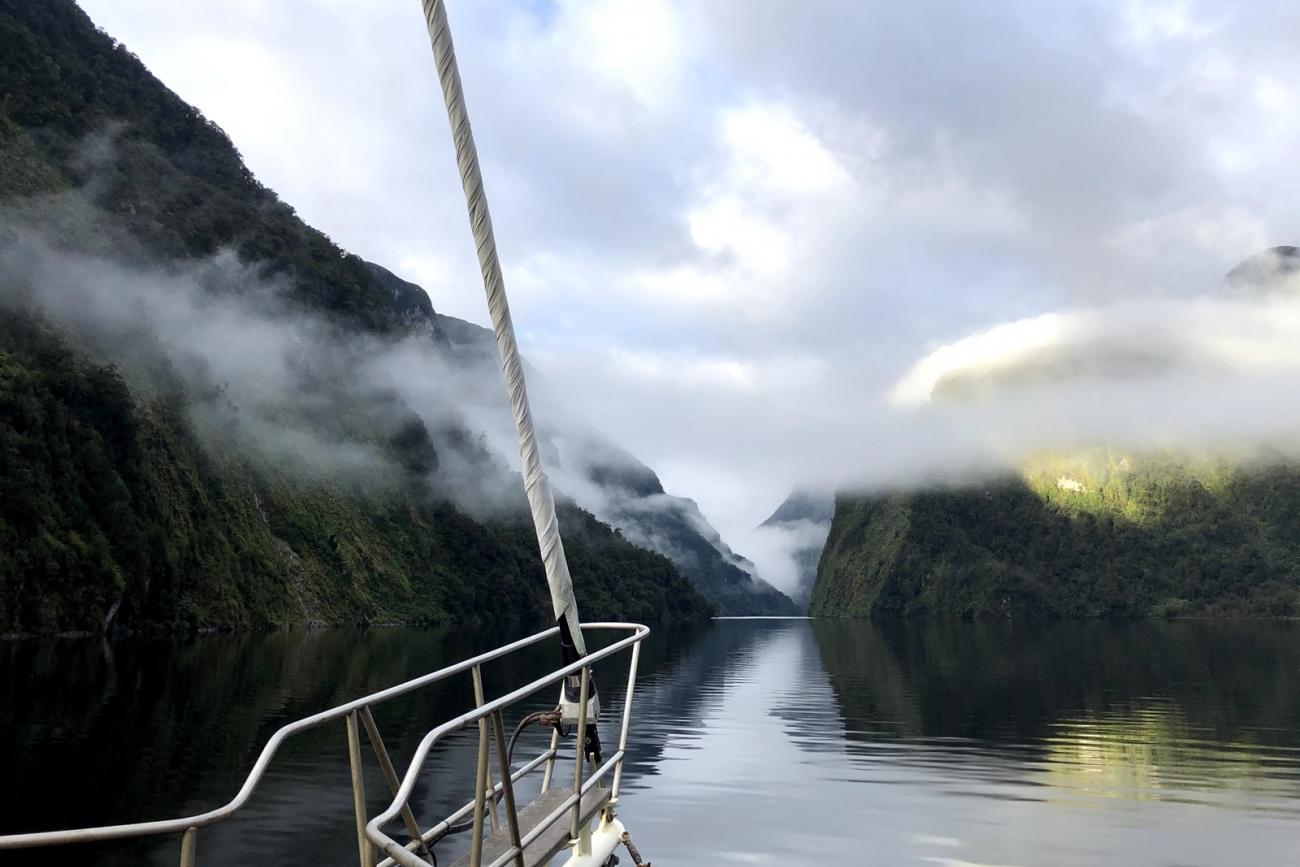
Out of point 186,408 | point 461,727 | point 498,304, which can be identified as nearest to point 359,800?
point 461,727

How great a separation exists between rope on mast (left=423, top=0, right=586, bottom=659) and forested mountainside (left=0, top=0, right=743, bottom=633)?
7129 cm

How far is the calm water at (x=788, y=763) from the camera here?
16781mm

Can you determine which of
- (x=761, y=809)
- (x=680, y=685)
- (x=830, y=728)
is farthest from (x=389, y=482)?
(x=761, y=809)

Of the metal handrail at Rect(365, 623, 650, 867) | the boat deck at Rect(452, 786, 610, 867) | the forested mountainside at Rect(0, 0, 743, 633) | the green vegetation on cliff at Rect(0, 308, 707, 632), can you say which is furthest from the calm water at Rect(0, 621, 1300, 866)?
the forested mountainside at Rect(0, 0, 743, 633)

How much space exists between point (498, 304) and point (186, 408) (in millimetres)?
116545

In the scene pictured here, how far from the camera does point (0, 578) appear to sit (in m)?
69.6

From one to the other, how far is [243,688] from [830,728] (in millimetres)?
21090

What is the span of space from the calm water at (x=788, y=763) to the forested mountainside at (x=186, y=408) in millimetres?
35877

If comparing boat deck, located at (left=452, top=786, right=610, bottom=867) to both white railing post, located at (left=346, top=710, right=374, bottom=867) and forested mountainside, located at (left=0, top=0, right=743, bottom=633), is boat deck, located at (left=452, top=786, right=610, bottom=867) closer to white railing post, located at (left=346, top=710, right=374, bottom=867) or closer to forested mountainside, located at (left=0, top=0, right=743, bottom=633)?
white railing post, located at (left=346, top=710, right=374, bottom=867)

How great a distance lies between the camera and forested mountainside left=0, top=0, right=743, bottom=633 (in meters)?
84.4

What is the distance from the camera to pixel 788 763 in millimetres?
25438

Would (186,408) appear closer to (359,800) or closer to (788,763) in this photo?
(788,763)

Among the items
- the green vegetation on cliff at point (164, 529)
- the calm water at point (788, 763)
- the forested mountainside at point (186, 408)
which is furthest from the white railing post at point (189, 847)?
the green vegetation on cliff at point (164, 529)

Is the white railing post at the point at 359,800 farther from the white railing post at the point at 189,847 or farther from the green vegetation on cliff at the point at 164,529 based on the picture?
the green vegetation on cliff at the point at 164,529
